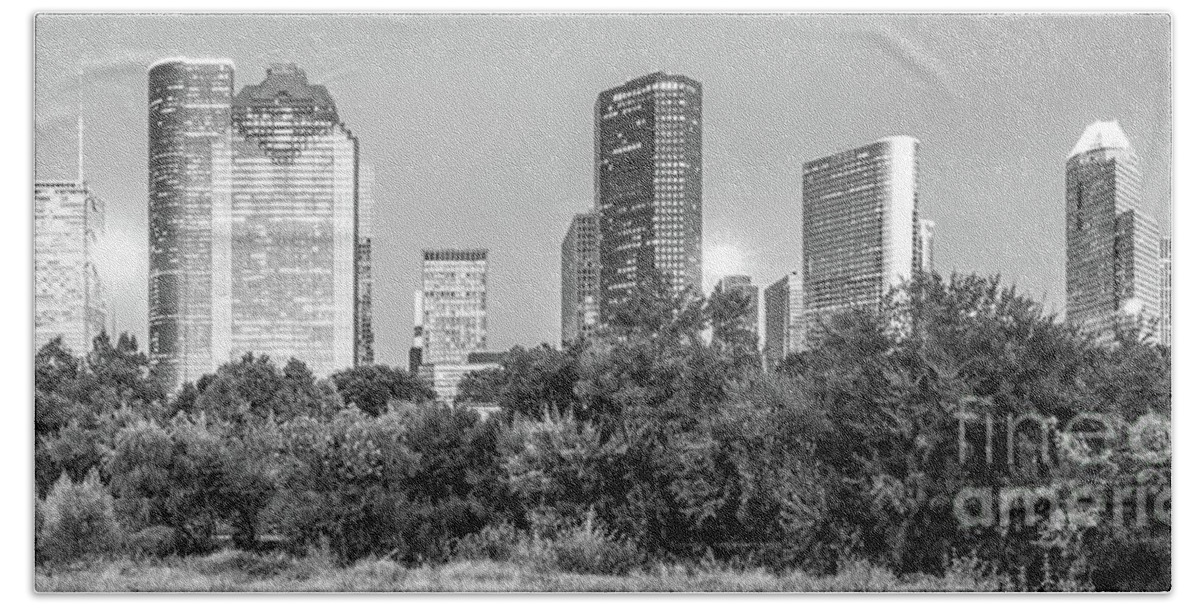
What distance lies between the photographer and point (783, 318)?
12500mm

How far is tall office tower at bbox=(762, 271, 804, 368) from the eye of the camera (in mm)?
12336

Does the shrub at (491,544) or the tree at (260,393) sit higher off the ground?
the tree at (260,393)

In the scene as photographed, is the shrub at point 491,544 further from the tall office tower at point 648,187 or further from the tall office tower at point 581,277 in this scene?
the tall office tower at point 648,187

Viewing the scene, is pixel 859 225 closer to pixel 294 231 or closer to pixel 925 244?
pixel 925 244

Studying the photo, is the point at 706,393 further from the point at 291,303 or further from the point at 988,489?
the point at 291,303

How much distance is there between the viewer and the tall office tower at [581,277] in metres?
12.3

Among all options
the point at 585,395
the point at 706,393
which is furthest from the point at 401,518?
the point at 706,393

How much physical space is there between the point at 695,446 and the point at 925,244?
229 cm

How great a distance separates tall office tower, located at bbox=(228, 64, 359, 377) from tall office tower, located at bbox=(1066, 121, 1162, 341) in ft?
17.5

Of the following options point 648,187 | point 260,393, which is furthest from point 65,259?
→ point 648,187

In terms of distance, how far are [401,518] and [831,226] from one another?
389 centimetres

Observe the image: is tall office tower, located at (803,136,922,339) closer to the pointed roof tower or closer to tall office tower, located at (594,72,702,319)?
tall office tower, located at (594,72,702,319)

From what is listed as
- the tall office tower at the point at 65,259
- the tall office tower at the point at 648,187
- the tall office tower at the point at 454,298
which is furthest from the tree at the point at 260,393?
the tall office tower at the point at 648,187

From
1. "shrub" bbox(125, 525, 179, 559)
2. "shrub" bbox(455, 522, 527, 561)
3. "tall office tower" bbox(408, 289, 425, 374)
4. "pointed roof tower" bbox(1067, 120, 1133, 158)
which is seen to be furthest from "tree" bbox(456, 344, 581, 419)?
"pointed roof tower" bbox(1067, 120, 1133, 158)
